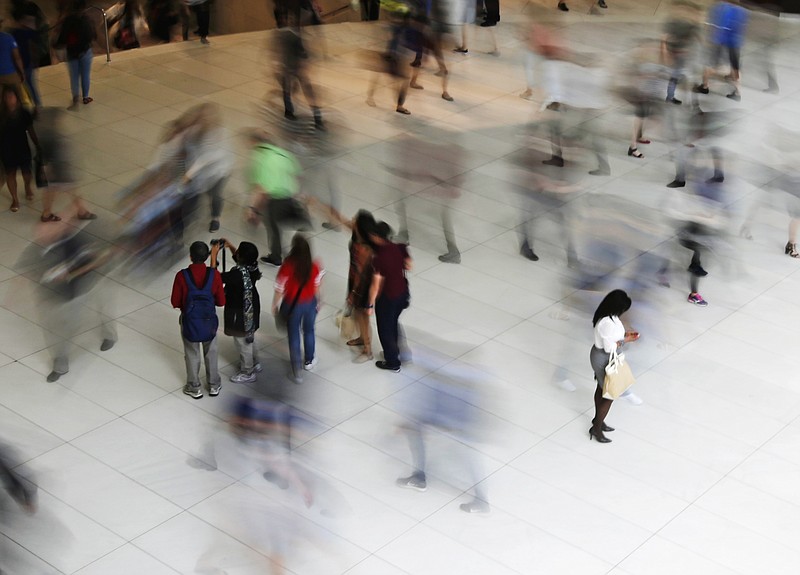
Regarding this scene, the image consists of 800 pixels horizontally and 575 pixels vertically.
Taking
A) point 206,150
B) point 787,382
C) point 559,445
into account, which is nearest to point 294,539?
point 559,445

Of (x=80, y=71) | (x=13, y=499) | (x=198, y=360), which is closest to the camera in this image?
(x=13, y=499)

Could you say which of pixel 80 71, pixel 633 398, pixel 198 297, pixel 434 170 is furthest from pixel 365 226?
pixel 80 71

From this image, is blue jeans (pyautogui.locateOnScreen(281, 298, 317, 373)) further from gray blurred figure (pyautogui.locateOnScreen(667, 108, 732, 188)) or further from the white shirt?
gray blurred figure (pyautogui.locateOnScreen(667, 108, 732, 188))

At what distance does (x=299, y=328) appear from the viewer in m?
9.27

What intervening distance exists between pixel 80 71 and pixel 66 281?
17.0ft

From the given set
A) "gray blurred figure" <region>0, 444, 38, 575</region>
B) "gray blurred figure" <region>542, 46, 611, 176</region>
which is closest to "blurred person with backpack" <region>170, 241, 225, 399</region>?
"gray blurred figure" <region>0, 444, 38, 575</region>

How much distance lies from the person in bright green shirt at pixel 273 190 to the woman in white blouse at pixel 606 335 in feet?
11.6

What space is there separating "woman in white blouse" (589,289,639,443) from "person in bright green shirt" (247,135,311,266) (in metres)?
3.52

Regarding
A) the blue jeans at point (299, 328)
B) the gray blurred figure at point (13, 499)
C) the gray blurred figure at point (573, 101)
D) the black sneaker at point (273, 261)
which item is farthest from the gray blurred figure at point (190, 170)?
the gray blurred figure at point (573, 101)

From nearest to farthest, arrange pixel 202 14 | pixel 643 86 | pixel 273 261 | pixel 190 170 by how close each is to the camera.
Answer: pixel 273 261
pixel 190 170
pixel 643 86
pixel 202 14

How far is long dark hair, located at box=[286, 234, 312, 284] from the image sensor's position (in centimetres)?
884

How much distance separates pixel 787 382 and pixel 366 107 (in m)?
7.30

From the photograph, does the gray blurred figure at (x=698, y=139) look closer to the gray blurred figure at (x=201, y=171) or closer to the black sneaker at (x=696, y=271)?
the black sneaker at (x=696, y=271)

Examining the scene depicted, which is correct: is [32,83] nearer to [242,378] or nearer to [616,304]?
[242,378]
